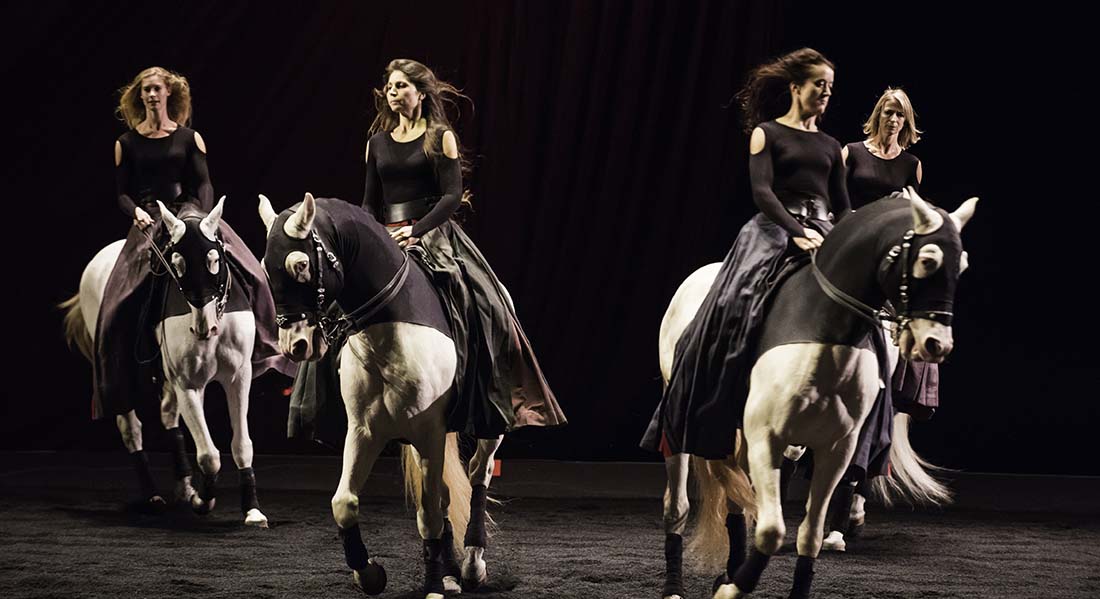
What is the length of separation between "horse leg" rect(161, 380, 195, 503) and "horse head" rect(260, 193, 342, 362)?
2636 millimetres

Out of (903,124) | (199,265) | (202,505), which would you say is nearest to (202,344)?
(199,265)

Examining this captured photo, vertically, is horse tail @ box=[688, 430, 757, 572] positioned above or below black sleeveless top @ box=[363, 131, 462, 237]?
below

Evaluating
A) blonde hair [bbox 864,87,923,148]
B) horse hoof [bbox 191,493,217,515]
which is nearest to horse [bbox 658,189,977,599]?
blonde hair [bbox 864,87,923,148]

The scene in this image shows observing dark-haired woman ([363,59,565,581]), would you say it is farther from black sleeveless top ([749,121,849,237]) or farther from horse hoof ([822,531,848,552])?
horse hoof ([822,531,848,552])

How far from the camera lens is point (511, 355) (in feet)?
13.8

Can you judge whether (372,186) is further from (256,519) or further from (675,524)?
(256,519)

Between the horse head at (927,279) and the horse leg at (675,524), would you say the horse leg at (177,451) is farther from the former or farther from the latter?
the horse head at (927,279)

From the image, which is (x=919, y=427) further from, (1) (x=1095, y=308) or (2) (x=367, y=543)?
(2) (x=367, y=543)

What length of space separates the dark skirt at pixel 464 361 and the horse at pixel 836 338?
90cm

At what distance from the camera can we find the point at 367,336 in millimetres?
3594

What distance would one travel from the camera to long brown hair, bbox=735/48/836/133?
3.77 metres

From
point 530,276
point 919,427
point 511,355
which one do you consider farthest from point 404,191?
point 919,427

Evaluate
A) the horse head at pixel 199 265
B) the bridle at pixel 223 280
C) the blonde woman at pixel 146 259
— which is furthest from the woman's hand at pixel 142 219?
the horse head at pixel 199 265

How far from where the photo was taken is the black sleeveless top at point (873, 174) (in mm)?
5363
